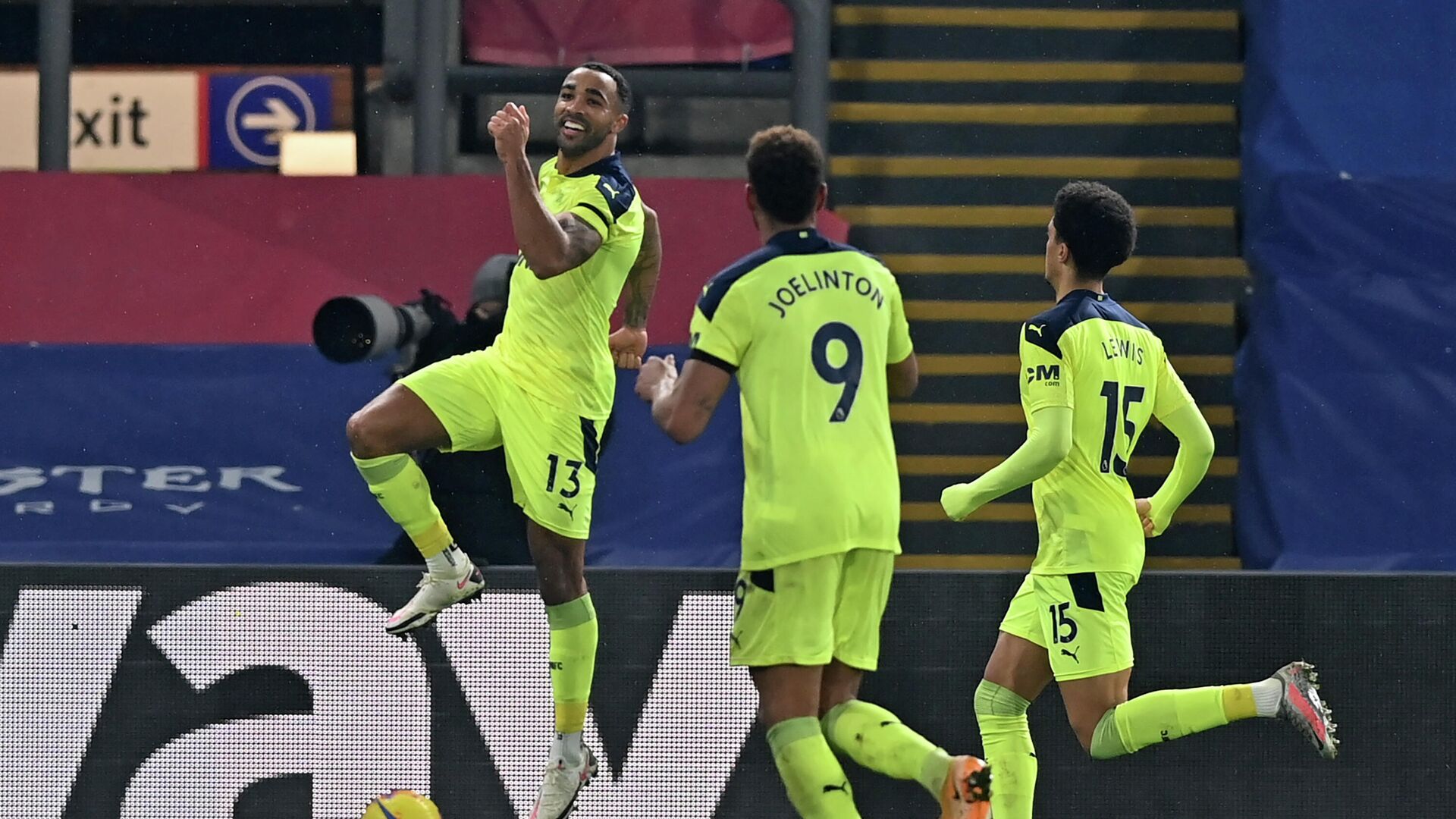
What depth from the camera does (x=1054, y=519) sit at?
5.71 m

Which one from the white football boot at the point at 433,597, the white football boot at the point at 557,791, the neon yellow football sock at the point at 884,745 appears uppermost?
the white football boot at the point at 433,597

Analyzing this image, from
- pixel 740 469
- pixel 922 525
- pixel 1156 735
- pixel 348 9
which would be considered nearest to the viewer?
pixel 1156 735

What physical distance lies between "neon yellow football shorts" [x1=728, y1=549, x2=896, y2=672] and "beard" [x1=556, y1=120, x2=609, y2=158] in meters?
1.57

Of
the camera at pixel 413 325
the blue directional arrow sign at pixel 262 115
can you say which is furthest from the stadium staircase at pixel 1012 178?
the blue directional arrow sign at pixel 262 115

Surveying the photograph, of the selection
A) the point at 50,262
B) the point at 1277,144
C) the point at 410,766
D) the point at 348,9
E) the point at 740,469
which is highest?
the point at 348,9

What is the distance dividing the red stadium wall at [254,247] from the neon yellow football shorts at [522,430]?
9.80ft

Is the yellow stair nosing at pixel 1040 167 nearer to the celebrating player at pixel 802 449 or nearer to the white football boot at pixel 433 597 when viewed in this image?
the white football boot at pixel 433 597

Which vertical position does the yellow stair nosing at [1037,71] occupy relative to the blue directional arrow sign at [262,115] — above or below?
above

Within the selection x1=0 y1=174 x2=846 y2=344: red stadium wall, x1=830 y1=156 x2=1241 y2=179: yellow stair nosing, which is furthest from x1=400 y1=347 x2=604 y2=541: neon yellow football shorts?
x1=830 y1=156 x2=1241 y2=179: yellow stair nosing

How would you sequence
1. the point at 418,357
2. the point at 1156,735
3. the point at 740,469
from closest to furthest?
the point at 1156,735 < the point at 418,357 < the point at 740,469

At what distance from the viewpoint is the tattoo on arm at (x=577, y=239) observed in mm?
5582

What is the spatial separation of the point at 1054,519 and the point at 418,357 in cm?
312

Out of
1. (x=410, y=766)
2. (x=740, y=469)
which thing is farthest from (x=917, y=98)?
(x=410, y=766)

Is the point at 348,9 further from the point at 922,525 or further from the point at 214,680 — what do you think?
the point at 214,680
